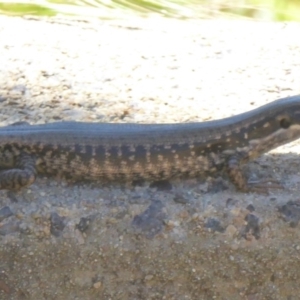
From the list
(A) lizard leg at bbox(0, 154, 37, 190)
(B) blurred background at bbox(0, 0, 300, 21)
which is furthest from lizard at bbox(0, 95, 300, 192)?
(B) blurred background at bbox(0, 0, 300, 21)

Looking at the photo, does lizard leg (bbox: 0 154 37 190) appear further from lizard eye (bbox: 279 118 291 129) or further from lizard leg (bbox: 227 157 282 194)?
lizard eye (bbox: 279 118 291 129)

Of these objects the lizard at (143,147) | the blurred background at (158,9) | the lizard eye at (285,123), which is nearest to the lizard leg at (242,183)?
the lizard at (143,147)

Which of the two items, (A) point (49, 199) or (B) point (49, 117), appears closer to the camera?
(A) point (49, 199)

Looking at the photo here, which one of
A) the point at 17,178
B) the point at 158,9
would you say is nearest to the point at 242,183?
the point at 17,178

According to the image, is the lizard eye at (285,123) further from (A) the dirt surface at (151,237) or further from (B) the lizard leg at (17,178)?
(B) the lizard leg at (17,178)

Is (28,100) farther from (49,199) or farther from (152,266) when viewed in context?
(152,266)

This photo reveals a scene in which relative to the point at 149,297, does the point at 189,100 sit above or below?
above

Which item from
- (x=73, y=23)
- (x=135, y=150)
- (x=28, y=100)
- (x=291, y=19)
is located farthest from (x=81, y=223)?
(x=291, y=19)
